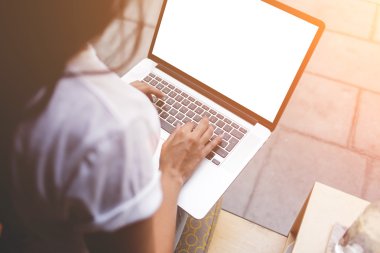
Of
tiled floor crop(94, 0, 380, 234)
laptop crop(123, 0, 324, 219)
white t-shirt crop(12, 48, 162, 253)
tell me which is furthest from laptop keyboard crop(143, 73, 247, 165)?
white t-shirt crop(12, 48, 162, 253)

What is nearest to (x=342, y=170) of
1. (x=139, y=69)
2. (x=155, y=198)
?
(x=139, y=69)

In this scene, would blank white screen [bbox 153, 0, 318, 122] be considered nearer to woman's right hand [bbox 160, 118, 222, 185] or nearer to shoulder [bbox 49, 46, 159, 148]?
woman's right hand [bbox 160, 118, 222, 185]

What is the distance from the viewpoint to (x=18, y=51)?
1.58ft

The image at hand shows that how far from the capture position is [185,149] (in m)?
0.98

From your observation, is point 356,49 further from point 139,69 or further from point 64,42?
point 64,42

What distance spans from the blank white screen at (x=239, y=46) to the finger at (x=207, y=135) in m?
0.14

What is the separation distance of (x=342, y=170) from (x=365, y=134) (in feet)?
0.83

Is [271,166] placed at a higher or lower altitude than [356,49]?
lower

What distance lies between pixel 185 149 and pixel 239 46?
0.33 meters

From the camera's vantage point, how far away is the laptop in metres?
1.02

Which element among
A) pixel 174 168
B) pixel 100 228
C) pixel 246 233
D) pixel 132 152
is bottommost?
pixel 246 233

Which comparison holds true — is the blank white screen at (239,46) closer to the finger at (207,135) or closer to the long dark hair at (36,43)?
the finger at (207,135)

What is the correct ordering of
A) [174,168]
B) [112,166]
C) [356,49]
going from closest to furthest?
1. [112,166]
2. [174,168]
3. [356,49]

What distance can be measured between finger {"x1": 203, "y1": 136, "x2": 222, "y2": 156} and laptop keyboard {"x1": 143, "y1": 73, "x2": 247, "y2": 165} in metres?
0.02
